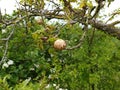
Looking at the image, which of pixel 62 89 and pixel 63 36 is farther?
pixel 63 36

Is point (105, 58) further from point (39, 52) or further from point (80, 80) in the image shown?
point (39, 52)

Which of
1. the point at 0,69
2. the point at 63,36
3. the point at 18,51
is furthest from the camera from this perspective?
the point at 63,36

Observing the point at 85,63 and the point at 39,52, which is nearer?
the point at 85,63

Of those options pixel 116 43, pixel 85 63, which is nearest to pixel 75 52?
pixel 85 63

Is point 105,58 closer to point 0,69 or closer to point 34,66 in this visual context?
point 34,66

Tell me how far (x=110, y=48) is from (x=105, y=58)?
451mm

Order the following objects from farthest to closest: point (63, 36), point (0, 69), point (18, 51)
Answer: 1. point (63, 36)
2. point (18, 51)
3. point (0, 69)

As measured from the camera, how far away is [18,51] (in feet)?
26.2

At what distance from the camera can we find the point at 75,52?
7.88 metres

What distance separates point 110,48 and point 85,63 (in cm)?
66

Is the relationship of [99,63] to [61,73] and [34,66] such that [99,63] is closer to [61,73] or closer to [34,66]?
[61,73]

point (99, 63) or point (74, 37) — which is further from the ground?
point (74, 37)

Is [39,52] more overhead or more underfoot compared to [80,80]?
more overhead

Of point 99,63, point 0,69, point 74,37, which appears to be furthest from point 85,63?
point 0,69
